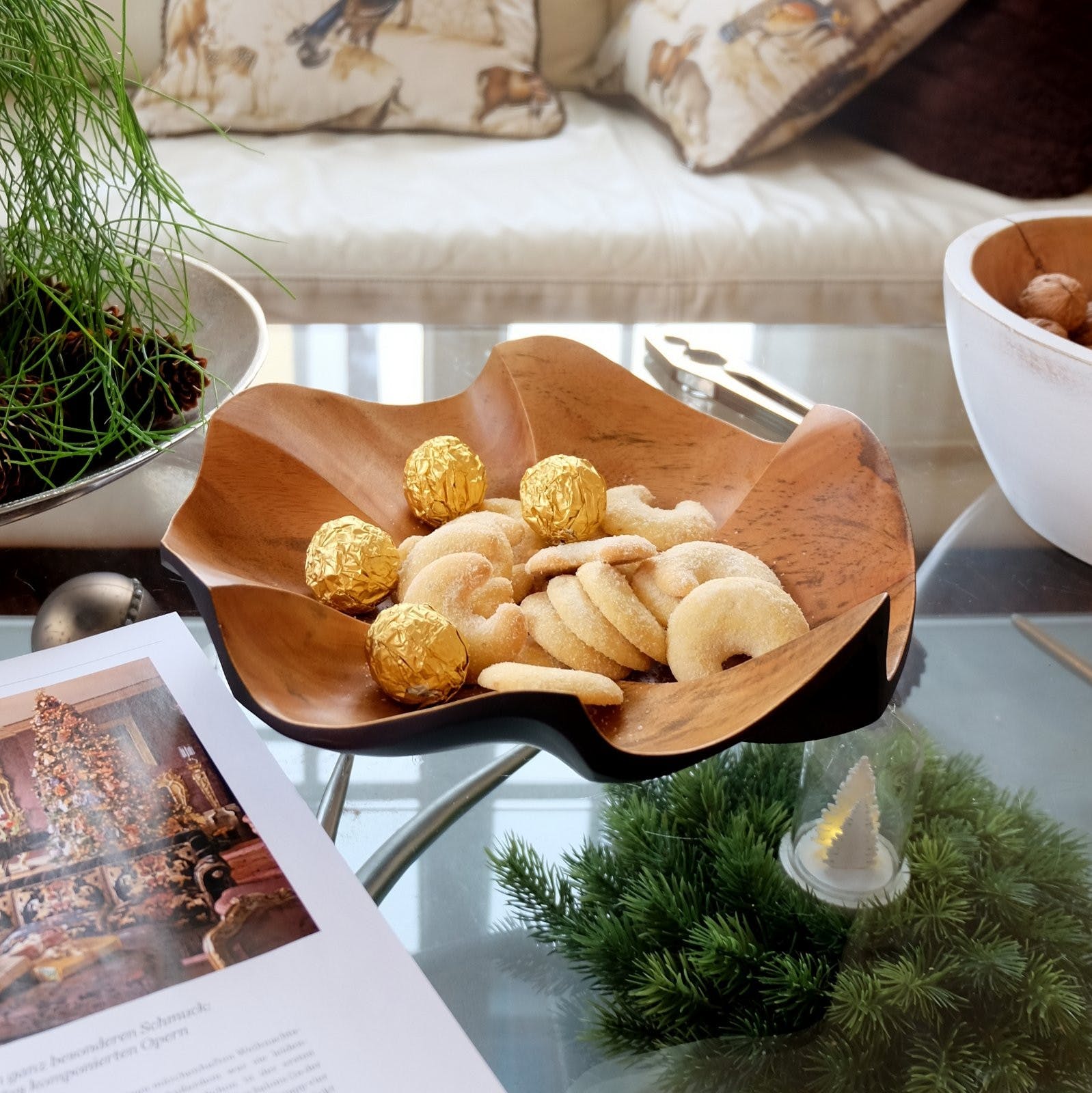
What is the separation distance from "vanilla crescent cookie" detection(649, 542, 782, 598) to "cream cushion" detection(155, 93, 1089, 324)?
865 mm

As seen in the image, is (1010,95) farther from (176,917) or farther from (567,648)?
(176,917)

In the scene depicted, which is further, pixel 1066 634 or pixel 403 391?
pixel 403 391

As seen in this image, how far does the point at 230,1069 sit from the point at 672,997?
0.58 ft

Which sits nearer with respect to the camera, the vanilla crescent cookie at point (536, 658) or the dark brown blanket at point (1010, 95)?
the vanilla crescent cookie at point (536, 658)

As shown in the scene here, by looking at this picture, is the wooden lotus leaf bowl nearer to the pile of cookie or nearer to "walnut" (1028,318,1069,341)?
the pile of cookie

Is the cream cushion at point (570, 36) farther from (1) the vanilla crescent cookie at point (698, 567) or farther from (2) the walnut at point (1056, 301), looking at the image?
(1) the vanilla crescent cookie at point (698, 567)

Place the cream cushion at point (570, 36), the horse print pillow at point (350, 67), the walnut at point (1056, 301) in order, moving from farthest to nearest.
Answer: the cream cushion at point (570, 36) → the horse print pillow at point (350, 67) → the walnut at point (1056, 301)

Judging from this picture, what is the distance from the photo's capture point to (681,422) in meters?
0.67

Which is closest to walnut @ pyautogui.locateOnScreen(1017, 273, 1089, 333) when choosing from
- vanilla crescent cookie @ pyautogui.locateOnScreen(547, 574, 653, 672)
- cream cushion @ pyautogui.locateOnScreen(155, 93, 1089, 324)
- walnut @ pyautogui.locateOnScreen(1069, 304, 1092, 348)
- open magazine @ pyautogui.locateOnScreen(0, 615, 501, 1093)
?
walnut @ pyautogui.locateOnScreen(1069, 304, 1092, 348)

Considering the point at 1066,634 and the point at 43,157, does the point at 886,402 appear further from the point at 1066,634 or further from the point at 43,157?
the point at 43,157

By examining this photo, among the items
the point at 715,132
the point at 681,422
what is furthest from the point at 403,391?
the point at 715,132

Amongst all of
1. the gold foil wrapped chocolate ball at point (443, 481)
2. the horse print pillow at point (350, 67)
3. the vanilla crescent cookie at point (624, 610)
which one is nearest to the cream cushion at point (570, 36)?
the horse print pillow at point (350, 67)

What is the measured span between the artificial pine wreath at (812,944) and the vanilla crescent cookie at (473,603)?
0.10 m

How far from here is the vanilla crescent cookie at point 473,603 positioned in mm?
502
